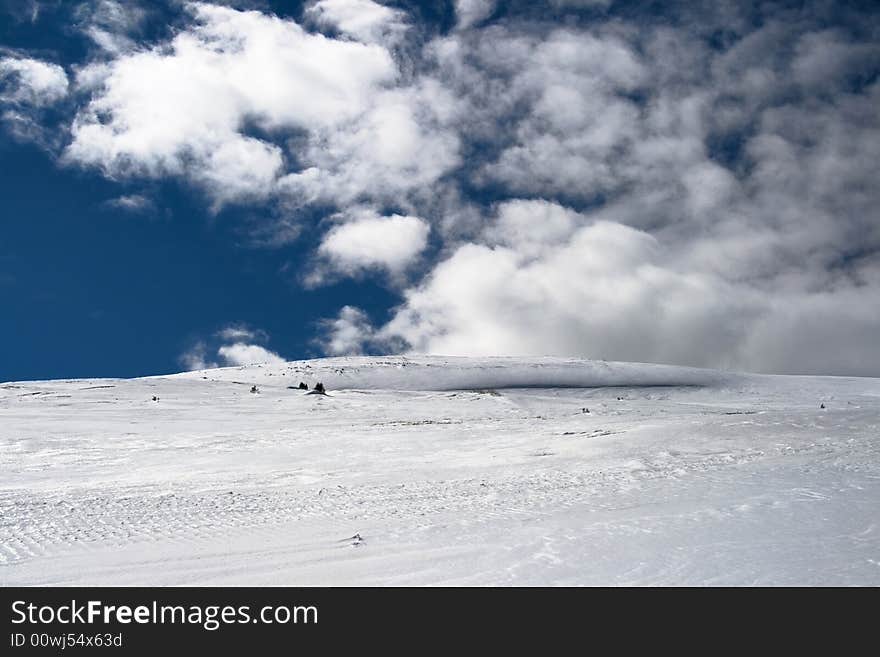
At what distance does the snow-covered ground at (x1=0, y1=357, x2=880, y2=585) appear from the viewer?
5.13 m

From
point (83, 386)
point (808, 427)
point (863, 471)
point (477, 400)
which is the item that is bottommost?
point (863, 471)

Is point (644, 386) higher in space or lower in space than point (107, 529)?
higher

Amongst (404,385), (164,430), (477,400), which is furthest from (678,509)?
(404,385)

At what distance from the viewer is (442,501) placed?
7.91 metres

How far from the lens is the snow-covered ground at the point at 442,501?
5129 mm

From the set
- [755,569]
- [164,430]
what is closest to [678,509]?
[755,569]

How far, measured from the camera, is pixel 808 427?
45.9 ft
